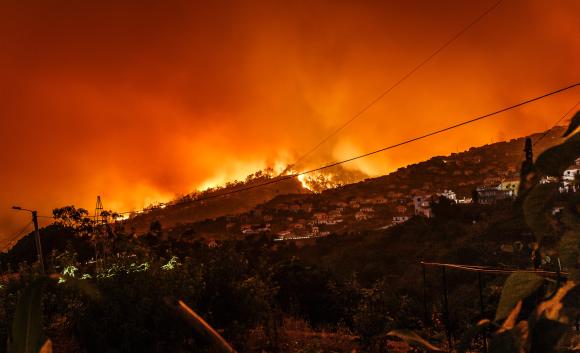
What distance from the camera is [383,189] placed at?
41625mm

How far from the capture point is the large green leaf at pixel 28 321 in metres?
0.42

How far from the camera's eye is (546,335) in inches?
17.4

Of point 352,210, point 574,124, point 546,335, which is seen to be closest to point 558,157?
point 574,124

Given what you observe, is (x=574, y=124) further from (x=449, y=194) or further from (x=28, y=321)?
(x=449, y=194)

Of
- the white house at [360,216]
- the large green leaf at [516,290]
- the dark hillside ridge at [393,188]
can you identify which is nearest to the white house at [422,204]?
the dark hillside ridge at [393,188]

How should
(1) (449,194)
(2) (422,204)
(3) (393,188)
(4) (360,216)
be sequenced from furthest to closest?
(3) (393,188), (4) (360,216), (2) (422,204), (1) (449,194)

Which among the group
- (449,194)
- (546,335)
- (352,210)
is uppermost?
(352,210)

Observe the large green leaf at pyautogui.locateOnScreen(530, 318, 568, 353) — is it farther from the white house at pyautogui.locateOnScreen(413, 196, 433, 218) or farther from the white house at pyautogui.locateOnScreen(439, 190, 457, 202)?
the white house at pyautogui.locateOnScreen(439, 190, 457, 202)

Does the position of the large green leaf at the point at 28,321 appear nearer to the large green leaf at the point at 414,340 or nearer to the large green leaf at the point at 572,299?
the large green leaf at the point at 414,340

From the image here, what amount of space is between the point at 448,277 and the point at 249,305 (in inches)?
410

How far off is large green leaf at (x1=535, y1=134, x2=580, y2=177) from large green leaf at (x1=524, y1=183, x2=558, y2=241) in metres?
0.02

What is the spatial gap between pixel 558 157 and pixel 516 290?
0.13 m

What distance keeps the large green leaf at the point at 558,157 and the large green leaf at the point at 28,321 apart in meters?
0.42

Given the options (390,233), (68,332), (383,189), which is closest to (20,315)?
(68,332)
